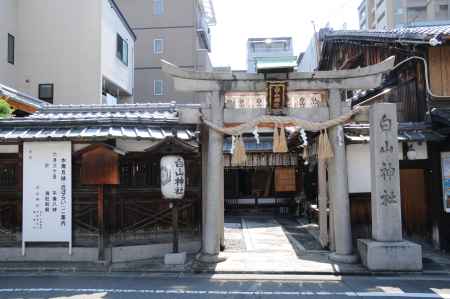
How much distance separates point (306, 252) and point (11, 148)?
9685 millimetres

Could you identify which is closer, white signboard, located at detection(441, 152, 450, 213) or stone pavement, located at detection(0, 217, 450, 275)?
stone pavement, located at detection(0, 217, 450, 275)

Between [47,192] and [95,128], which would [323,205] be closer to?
[95,128]

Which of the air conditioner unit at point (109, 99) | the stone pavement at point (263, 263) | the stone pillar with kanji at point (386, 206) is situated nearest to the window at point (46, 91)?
the air conditioner unit at point (109, 99)

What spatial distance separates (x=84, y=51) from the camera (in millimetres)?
24641

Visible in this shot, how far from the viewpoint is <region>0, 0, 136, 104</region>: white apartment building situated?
24.6m

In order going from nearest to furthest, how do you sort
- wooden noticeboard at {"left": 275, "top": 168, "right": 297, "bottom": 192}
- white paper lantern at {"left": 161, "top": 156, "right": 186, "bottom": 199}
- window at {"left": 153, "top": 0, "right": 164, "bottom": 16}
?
1. white paper lantern at {"left": 161, "top": 156, "right": 186, "bottom": 199}
2. wooden noticeboard at {"left": 275, "top": 168, "right": 297, "bottom": 192}
3. window at {"left": 153, "top": 0, "right": 164, "bottom": 16}

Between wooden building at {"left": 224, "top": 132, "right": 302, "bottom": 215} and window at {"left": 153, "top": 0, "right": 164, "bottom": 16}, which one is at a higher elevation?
window at {"left": 153, "top": 0, "right": 164, "bottom": 16}

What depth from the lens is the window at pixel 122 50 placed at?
92.6ft

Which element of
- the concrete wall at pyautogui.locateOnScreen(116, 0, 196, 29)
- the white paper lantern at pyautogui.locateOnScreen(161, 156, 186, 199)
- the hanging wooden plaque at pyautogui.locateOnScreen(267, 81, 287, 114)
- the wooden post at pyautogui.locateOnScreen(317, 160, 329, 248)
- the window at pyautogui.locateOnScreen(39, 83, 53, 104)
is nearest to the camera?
the white paper lantern at pyautogui.locateOnScreen(161, 156, 186, 199)

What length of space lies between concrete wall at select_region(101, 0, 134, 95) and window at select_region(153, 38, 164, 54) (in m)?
6.42

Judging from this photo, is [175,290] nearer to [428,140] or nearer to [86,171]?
[86,171]

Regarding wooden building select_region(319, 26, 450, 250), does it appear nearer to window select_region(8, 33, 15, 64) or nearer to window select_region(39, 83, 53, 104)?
window select_region(39, 83, 53, 104)

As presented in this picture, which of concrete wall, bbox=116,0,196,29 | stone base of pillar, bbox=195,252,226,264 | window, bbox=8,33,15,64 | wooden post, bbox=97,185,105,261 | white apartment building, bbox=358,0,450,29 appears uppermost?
white apartment building, bbox=358,0,450,29

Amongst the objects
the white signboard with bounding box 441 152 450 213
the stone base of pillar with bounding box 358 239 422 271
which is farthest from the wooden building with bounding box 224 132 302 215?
the stone base of pillar with bounding box 358 239 422 271
